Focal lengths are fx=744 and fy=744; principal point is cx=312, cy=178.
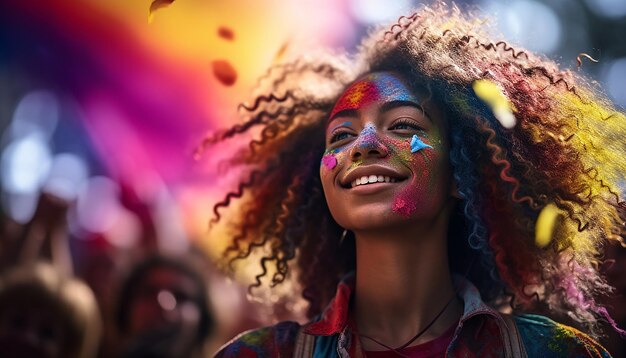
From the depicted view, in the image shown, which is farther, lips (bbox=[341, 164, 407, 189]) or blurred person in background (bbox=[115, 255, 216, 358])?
blurred person in background (bbox=[115, 255, 216, 358])

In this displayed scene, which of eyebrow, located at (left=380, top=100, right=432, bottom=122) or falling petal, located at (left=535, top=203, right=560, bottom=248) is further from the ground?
eyebrow, located at (left=380, top=100, right=432, bottom=122)

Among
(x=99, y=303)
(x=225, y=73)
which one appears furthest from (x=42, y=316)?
(x=225, y=73)

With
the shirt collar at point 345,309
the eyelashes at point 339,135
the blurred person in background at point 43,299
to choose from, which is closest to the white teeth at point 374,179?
the eyelashes at point 339,135

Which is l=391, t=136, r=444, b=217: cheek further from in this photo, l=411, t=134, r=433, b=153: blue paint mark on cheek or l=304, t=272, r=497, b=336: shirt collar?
l=304, t=272, r=497, b=336: shirt collar

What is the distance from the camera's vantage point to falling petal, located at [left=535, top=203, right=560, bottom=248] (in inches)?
110

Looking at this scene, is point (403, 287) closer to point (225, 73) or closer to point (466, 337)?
point (466, 337)

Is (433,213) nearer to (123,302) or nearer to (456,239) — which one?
(456,239)

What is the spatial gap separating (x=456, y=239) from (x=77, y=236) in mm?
3079

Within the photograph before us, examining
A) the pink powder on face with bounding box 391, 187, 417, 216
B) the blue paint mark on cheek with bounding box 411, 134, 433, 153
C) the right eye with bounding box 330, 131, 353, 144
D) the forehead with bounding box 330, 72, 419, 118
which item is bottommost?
the pink powder on face with bounding box 391, 187, 417, 216

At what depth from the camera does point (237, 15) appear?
5496 mm

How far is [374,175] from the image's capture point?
2.65m

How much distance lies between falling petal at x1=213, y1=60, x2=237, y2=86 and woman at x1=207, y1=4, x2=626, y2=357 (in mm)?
835

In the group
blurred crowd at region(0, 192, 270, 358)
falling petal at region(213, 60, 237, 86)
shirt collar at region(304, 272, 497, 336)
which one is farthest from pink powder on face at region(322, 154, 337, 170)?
blurred crowd at region(0, 192, 270, 358)

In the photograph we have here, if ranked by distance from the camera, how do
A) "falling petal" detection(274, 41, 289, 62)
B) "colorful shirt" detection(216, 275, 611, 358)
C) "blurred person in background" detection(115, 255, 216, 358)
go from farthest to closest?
"blurred person in background" detection(115, 255, 216, 358)
"falling petal" detection(274, 41, 289, 62)
"colorful shirt" detection(216, 275, 611, 358)
